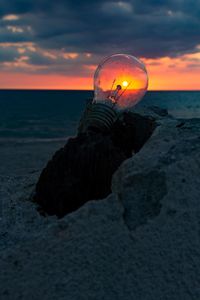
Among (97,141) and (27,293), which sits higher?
(97,141)

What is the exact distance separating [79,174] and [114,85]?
1300 millimetres

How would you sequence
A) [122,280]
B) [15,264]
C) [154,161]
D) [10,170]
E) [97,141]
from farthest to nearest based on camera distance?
[10,170] → [97,141] → [154,161] → [15,264] → [122,280]

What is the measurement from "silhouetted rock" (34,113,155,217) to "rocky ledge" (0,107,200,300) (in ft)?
1.54

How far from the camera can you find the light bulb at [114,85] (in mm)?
5246

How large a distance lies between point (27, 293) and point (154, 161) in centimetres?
161

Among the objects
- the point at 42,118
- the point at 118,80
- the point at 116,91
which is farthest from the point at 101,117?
the point at 42,118

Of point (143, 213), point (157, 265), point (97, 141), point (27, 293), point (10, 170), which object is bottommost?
point (27, 293)

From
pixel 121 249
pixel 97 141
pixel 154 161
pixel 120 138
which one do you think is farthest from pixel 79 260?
pixel 120 138

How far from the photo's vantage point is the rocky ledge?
3.37 meters

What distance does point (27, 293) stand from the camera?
3.42 meters

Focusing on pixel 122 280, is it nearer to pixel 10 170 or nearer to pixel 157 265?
pixel 157 265

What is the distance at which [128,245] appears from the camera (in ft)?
11.7

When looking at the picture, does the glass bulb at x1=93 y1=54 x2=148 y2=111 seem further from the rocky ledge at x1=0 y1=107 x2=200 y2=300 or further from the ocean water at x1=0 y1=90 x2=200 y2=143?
the ocean water at x1=0 y1=90 x2=200 y2=143

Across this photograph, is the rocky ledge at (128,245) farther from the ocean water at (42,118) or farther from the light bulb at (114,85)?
the ocean water at (42,118)
